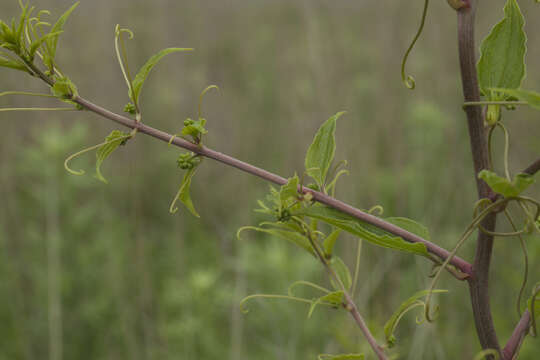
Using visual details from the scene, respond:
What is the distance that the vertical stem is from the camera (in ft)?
1.75

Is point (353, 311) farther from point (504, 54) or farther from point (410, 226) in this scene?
point (504, 54)

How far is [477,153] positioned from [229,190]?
9.07 ft

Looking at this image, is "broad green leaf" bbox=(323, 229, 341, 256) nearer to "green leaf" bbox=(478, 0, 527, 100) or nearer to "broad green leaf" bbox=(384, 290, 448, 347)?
"broad green leaf" bbox=(384, 290, 448, 347)

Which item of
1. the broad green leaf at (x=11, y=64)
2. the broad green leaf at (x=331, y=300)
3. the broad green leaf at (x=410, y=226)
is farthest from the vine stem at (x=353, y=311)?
the broad green leaf at (x=11, y=64)

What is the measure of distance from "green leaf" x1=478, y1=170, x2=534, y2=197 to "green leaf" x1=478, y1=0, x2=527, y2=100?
14 cm

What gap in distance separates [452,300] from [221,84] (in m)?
2.39

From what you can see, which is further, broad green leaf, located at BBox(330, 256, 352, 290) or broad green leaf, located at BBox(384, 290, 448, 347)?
broad green leaf, located at BBox(330, 256, 352, 290)

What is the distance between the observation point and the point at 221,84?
3939 mm

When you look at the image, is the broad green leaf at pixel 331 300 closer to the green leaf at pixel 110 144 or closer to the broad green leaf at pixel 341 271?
the broad green leaf at pixel 341 271

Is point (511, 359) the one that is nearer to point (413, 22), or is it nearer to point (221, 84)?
point (413, 22)

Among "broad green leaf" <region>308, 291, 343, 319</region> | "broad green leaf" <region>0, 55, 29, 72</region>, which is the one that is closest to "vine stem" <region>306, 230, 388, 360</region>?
"broad green leaf" <region>308, 291, 343, 319</region>

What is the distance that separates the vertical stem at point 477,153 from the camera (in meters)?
0.53

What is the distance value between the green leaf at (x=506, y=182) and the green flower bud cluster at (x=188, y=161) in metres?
0.30

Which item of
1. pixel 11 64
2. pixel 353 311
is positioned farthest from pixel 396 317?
pixel 11 64
